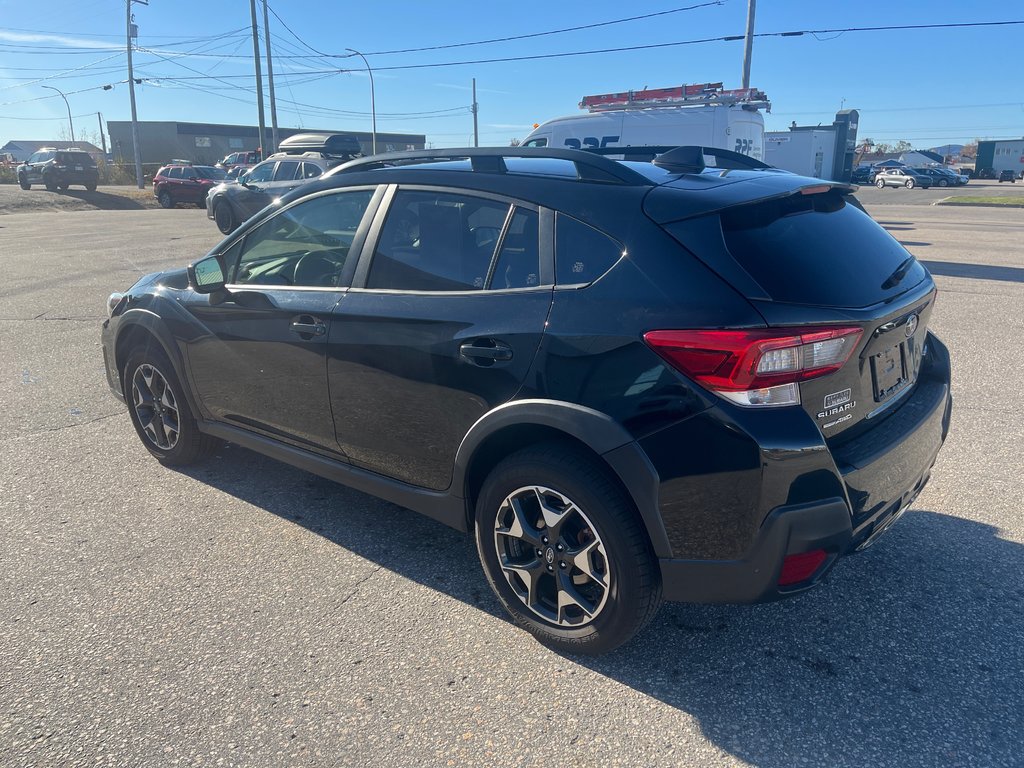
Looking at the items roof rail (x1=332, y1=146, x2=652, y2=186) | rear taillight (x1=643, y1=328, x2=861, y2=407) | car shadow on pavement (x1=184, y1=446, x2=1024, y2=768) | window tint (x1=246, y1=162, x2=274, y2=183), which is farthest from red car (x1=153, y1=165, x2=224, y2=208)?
rear taillight (x1=643, y1=328, x2=861, y2=407)

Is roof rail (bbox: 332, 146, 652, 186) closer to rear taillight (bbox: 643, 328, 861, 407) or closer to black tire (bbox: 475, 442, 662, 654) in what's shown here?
rear taillight (bbox: 643, 328, 861, 407)

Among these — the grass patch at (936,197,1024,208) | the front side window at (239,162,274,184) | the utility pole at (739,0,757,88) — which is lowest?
the grass patch at (936,197,1024,208)

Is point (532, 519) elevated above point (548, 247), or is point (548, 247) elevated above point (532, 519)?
point (548, 247)

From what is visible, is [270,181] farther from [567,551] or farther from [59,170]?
[59,170]

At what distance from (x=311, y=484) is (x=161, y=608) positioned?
130 centimetres

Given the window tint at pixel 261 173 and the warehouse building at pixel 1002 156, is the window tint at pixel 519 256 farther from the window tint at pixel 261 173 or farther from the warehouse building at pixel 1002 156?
the warehouse building at pixel 1002 156

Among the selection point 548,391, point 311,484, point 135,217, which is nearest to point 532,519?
point 548,391

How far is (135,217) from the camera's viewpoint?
26.3m

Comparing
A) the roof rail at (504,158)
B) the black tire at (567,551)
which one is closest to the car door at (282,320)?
the roof rail at (504,158)

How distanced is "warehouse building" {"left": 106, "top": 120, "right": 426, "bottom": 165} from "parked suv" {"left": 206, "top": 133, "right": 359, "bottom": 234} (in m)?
53.2

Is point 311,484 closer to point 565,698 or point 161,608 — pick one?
point 161,608

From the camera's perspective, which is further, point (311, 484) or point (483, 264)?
point (311, 484)

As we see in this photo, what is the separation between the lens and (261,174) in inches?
788

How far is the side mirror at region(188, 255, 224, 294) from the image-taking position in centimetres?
400
